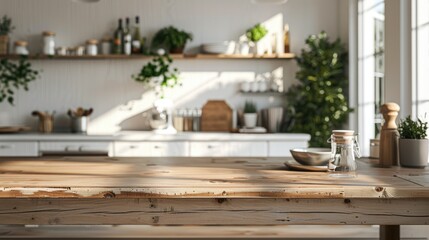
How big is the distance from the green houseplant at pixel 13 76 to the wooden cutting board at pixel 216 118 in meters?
1.81

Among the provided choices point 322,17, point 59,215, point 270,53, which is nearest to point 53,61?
point 270,53

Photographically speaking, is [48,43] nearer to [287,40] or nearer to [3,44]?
[3,44]

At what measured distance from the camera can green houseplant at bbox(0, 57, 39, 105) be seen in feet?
19.2

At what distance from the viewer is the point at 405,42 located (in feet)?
13.8

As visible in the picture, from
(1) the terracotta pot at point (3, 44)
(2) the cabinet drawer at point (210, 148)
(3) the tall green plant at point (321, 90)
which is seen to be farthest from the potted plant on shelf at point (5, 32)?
(3) the tall green plant at point (321, 90)

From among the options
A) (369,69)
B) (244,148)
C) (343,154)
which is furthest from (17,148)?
(343,154)

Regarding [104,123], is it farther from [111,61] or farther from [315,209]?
[315,209]

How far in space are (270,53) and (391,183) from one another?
12.6 feet

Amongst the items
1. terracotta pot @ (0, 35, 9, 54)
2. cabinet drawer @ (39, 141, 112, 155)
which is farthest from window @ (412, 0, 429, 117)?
terracotta pot @ (0, 35, 9, 54)

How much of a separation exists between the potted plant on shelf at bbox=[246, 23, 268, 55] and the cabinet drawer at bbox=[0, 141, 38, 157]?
2377 mm

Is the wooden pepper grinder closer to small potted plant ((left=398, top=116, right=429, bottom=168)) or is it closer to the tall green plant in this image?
small potted plant ((left=398, top=116, right=429, bottom=168))

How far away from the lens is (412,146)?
2.70 metres

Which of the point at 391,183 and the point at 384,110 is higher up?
the point at 384,110

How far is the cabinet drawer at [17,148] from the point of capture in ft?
17.4
